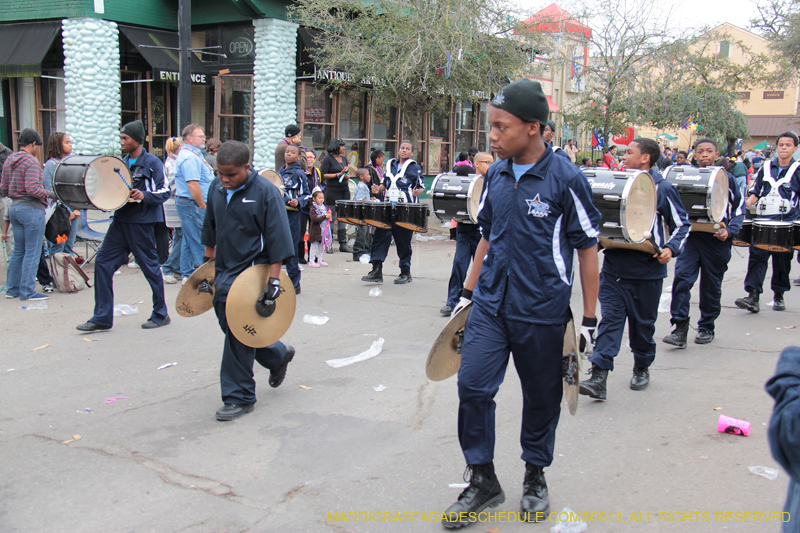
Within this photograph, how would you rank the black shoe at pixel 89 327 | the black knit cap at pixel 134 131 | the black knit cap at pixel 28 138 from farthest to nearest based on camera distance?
the black knit cap at pixel 28 138, the black knit cap at pixel 134 131, the black shoe at pixel 89 327

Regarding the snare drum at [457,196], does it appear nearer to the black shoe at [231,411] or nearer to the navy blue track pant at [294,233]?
the navy blue track pant at [294,233]

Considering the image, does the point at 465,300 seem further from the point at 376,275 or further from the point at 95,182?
the point at 376,275

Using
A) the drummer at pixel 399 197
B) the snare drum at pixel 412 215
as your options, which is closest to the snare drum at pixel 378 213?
the snare drum at pixel 412 215

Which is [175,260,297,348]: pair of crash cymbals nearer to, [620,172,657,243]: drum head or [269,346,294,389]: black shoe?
[269,346,294,389]: black shoe

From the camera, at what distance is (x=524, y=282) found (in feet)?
11.0

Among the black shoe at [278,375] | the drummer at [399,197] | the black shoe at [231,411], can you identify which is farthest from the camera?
the drummer at [399,197]

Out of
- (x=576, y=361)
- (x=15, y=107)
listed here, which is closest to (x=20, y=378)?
(x=576, y=361)

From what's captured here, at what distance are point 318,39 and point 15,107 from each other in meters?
7.88

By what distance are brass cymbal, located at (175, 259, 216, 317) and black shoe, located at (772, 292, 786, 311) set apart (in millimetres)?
6943

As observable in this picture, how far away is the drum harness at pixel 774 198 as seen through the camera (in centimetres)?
820

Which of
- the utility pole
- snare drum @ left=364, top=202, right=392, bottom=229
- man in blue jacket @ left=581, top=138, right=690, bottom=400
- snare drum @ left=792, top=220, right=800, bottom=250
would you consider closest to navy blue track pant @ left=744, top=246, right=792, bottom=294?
snare drum @ left=792, top=220, right=800, bottom=250

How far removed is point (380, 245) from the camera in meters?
9.93

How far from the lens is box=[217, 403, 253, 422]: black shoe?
480 centimetres

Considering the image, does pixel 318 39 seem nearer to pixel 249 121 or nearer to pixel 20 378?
pixel 249 121
